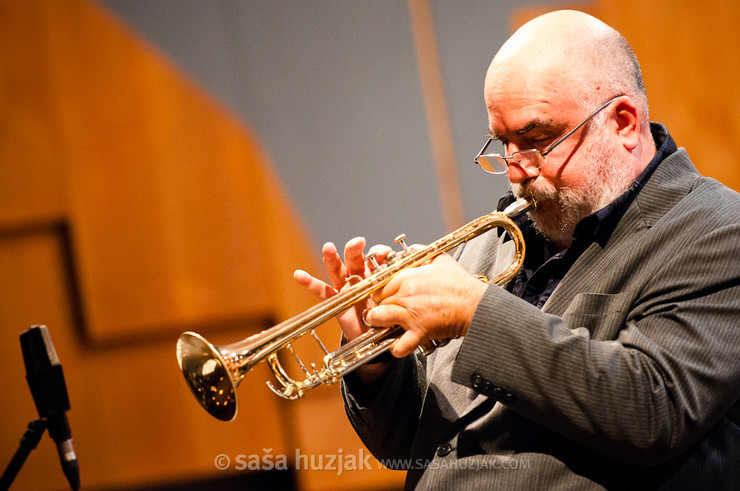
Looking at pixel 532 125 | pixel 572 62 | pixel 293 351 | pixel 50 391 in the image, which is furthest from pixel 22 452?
pixel 572 62

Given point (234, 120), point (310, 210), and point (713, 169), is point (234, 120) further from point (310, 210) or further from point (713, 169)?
point (713, 169)

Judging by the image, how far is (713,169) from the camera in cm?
308

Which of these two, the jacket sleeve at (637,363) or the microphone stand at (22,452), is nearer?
the jacket sleeve at (637,363)

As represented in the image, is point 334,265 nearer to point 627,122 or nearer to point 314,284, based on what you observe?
point 314,284

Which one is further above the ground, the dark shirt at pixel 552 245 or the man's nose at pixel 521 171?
the man's nose at pixel 521 171

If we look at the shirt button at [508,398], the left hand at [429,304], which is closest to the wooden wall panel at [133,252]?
the left hand at [429,304]

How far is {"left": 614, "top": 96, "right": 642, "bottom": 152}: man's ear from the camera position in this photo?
1.65 metres

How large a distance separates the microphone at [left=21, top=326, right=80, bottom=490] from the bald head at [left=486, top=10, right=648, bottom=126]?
1.19 meters

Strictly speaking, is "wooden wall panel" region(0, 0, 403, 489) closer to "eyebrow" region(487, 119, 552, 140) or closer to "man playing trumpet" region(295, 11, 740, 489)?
"man playing trumpet" region(295, 11, 740, 489)

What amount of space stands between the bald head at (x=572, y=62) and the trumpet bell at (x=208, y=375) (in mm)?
867

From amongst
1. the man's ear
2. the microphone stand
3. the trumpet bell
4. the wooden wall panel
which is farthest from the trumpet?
the wooden wall panel

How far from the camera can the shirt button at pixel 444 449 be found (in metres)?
1.56

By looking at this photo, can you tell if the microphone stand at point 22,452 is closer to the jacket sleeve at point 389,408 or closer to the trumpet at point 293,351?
the trumpet at point 293,351

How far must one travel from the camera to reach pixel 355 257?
171 centimetres
